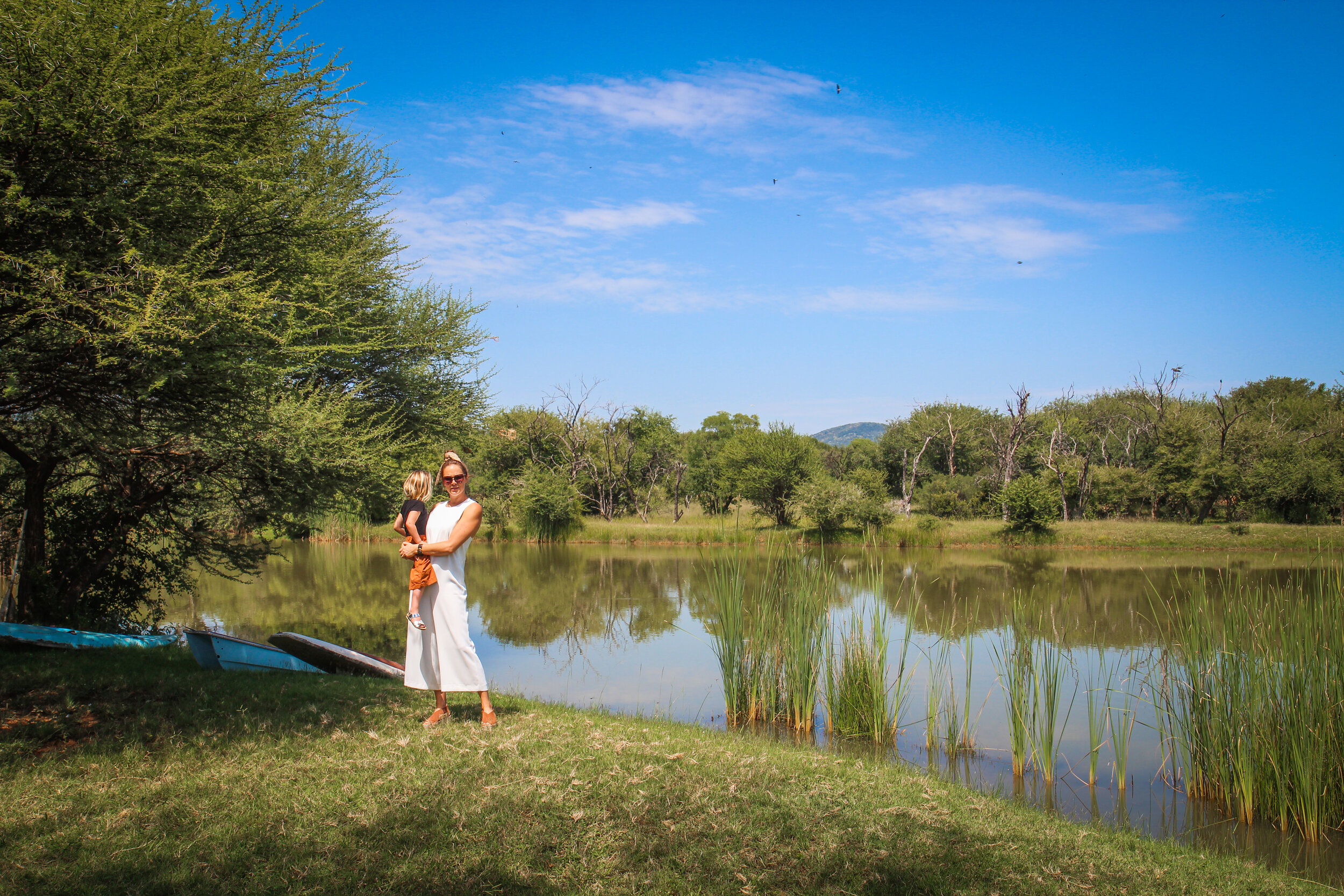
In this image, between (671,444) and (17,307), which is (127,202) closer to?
(17,307)

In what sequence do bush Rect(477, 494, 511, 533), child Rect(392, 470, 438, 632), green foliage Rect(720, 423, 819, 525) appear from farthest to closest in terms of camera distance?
green foliage Rect(720, 423, 819, 525), bush Rect(477, 494, 511, 533), child Rect(392, 470, 438, 632)

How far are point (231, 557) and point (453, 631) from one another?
23.5ft

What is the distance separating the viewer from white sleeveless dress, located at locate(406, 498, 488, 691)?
19.3 ft

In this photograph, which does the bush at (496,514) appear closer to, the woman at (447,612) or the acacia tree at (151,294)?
the acacia tree at (151,294)

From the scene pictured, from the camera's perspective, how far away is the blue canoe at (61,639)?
7.02 metres

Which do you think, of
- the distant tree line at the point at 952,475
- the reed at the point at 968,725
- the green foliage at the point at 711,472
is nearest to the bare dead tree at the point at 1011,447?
the distant tree line at the point at 952,475

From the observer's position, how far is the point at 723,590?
9281 millimetres

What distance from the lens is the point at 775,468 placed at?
3819cm

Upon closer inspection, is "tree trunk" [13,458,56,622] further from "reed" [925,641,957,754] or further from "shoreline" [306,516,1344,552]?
"shoreline" [306,516,1344,552]

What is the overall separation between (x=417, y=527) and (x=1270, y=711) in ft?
23.6

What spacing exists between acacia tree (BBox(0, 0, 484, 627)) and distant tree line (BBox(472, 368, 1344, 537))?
2118cm

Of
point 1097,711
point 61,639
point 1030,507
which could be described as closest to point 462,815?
point 61,639

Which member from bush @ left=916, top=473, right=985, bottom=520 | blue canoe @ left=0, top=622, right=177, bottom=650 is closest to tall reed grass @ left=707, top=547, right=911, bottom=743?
blue canoe @ left=0, top=622, right=177, bottom=650

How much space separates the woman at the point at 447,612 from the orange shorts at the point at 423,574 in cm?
3
